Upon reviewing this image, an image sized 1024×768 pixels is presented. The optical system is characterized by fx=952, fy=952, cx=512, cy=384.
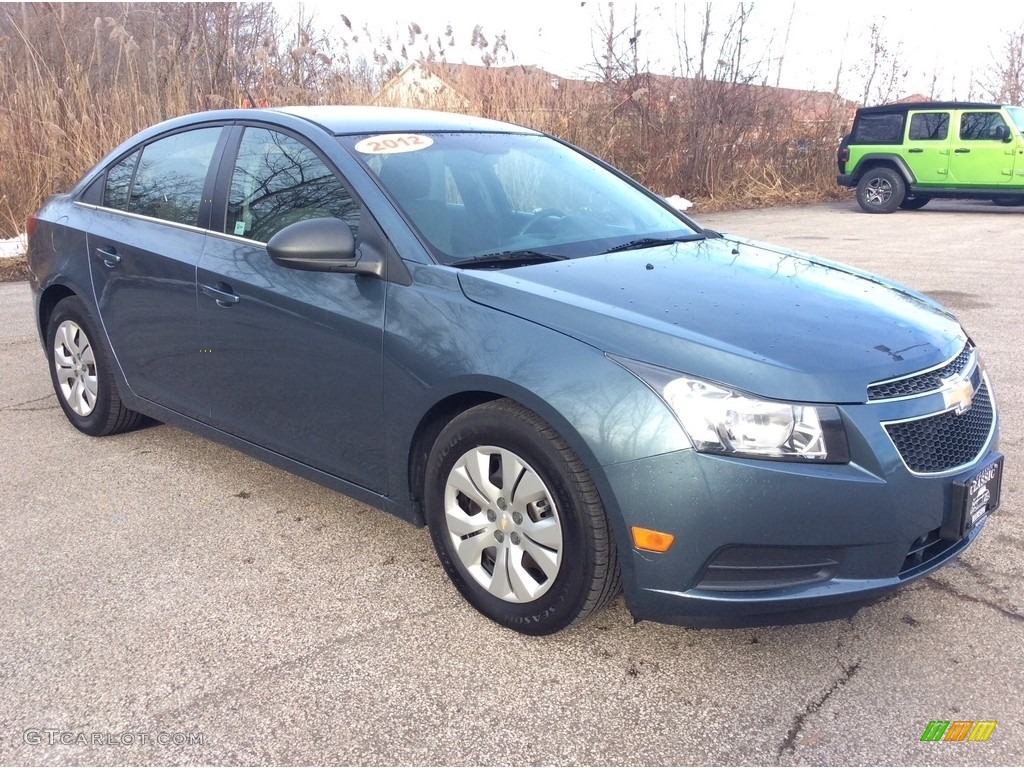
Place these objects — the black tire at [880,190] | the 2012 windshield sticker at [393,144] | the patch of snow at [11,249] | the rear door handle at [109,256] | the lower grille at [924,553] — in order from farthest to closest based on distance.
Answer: the black tire at [880,190]
the patch of snow at [11,249]
the rear door handle at [109,256]
the 2012 windshield sticker at [393,144]
the lower grille at [924,553]

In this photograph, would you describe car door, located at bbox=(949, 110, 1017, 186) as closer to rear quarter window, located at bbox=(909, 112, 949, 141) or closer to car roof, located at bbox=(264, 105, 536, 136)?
rear quarter window, located at bbox=(909, 112, 949, 141)

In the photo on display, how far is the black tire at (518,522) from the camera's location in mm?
2693

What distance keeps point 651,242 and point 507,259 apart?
2.46ft

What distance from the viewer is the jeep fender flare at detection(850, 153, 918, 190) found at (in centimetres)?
1722

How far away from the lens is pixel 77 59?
37.9 ft

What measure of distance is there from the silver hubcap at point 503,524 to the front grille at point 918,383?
0.96 meters

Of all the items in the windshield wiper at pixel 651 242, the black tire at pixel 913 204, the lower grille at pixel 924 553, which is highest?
the windshield wiper at pixel 651 242

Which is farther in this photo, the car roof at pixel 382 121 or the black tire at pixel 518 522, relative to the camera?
the car roof at pixel 382 121

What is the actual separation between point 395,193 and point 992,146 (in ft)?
52.1

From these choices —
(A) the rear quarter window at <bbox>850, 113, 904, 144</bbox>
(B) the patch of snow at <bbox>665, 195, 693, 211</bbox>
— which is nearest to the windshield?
(B) the patch of snow at <bbox>665, 195, 693, 211</bbox>

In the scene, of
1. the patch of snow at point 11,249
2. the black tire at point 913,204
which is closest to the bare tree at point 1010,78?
the black tire at point 913,204

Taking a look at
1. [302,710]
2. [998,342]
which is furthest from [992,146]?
[302,710]

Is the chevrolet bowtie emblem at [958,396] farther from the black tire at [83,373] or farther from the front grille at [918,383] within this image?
the black tire at [83,373]

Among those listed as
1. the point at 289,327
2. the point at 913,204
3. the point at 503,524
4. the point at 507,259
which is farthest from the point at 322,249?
the point at 913,204
